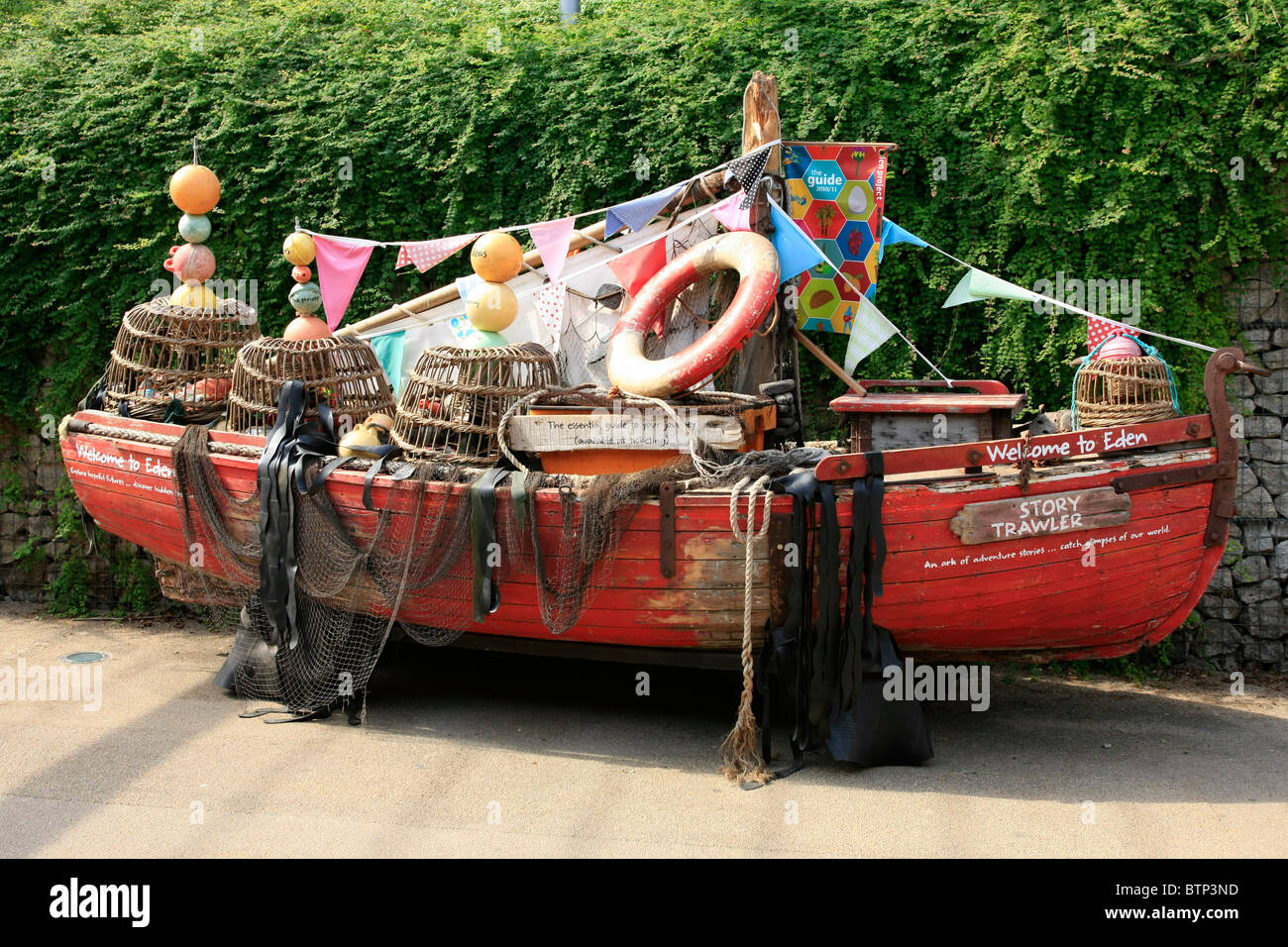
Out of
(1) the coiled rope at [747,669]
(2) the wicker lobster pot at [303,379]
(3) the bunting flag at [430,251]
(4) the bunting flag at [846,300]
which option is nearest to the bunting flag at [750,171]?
(4) the bunting flag at [846,300]

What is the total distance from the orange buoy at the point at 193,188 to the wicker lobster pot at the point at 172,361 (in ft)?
2.15

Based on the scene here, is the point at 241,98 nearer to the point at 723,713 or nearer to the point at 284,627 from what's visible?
the point at 284,627

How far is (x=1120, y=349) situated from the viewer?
236 inches

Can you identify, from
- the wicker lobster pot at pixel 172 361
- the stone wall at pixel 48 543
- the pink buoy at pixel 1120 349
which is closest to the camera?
the pink buoy at pixel 1120 349

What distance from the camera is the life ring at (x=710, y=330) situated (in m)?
5.71

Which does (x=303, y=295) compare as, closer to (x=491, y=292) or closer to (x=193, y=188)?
(x=193, y=188)

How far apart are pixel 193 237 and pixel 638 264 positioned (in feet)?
9.27

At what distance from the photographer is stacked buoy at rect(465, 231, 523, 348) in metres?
6.09

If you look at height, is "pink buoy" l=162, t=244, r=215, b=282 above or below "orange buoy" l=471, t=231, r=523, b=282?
above

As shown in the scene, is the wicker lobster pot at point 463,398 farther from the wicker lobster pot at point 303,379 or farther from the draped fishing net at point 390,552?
the wicker lobster pot at point 303,379

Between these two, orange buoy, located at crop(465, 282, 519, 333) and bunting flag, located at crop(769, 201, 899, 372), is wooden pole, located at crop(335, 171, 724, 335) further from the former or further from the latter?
orange buoy, located at crop(465, 282, 519, 333)

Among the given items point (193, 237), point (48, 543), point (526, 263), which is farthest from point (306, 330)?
point (48, 543)

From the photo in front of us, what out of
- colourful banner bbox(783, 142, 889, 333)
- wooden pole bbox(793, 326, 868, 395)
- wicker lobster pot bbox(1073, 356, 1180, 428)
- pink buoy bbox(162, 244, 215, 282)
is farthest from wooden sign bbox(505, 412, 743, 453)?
pink buoy bbox(162, 244, 215, 282)

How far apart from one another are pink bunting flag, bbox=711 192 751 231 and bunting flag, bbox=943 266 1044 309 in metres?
1.21
